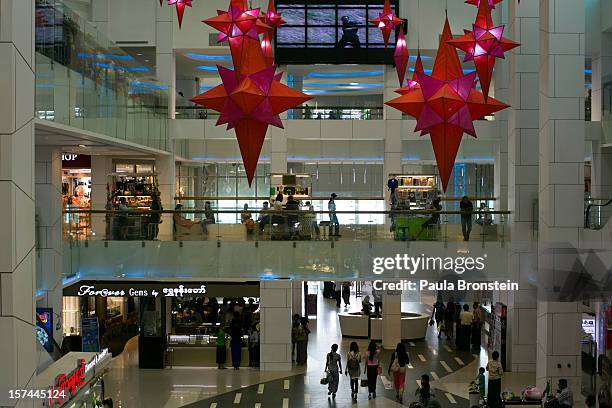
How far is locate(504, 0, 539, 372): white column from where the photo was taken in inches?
880

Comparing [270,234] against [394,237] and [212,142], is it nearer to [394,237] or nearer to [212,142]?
[394,237]

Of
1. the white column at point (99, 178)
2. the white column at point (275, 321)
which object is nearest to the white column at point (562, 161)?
the white column at point (275, 321)

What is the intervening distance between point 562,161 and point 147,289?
1088 centimetres

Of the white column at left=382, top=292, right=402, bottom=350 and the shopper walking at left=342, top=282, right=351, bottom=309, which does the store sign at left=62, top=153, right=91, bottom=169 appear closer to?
the white column at left=382, top=292, right=402, bottom=350

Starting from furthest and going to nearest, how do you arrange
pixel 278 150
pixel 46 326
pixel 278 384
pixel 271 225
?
pixel 278 150 → pixel 278 384 → pixel 271 225 → pixel 46 326

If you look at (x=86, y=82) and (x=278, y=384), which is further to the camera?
(x=278, y=384)

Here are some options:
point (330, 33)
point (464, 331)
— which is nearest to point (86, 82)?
point (330, 33)

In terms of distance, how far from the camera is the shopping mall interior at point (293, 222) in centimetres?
1058

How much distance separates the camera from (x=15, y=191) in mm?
8477

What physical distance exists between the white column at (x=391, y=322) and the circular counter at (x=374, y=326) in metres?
0.49

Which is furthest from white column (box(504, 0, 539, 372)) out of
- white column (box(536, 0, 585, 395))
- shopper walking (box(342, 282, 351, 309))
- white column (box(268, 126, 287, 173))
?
shopper walking (box(342, 282, 351, 309))

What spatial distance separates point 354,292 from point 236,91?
32.6m

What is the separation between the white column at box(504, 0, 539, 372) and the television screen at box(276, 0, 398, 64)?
4.62m

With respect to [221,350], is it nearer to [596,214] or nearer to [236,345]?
[236,345]
